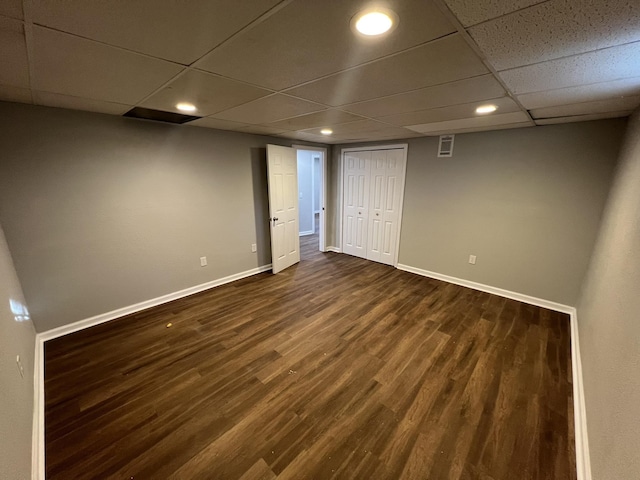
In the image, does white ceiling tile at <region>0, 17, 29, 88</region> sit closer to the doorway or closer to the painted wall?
the doorway

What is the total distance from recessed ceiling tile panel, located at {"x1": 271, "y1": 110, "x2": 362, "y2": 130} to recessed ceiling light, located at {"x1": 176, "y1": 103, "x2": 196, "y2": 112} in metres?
0.90

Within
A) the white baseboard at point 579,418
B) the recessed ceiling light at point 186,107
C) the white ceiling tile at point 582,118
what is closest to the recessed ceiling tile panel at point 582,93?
the white ceiling tile at point 582,118

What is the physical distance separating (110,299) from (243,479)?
2480mm

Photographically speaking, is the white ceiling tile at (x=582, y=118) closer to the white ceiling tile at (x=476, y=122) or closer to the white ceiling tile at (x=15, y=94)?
the white ceiling tile at (x=476, y=122)

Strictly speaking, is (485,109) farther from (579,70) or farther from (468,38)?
(468,38)

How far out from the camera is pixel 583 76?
4.72ft

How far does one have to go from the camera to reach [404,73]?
4.71 ft

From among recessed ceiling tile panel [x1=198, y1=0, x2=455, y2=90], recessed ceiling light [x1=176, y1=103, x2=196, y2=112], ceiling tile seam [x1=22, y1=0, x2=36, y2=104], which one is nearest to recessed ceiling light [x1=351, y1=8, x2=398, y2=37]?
recessed ceiling tile panel [x1=198, y1=0, x2=455, y2=90]

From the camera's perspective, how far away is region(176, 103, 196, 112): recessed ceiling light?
212 centimetres

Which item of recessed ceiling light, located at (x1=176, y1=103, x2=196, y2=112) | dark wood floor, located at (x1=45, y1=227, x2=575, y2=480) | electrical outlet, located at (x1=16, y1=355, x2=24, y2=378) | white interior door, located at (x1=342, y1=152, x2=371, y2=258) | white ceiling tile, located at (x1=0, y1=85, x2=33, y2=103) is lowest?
dark wood floor, located at (x1=45, y1=227, x2=575, y2=480)

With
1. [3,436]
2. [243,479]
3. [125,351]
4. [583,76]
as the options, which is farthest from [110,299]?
[583,76]

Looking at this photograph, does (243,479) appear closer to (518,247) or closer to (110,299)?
(110,299)

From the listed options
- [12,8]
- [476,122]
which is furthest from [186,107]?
[476,122]

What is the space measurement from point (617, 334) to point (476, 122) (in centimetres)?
222
